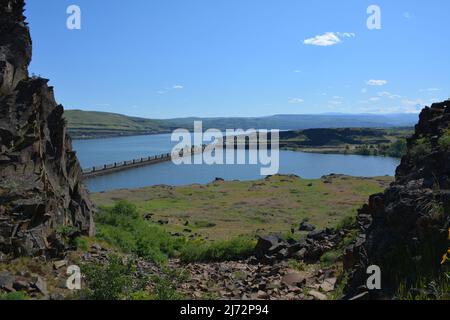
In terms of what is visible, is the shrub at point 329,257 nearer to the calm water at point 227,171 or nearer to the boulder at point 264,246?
the boulder at point 264,246

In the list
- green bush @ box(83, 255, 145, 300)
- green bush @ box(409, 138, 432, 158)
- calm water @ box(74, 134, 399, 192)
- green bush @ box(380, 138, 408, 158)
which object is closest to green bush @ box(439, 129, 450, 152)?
green bush @ box(409, 138, 432, 158)

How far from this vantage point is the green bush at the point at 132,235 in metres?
21.4

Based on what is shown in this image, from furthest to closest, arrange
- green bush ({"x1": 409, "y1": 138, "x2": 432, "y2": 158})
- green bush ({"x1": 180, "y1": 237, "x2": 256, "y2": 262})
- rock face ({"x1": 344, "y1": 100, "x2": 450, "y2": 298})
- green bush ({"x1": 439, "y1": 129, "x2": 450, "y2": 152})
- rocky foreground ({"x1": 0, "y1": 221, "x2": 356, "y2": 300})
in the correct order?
green bush ({"x1": 180, "y1": 237, "x2": 256, "y2": 262})
green bush ({"x1": 409, "y1": 138, "x2": 432, "y2": 158})
green bush ({"x1": 439, "y1": 129, "x2": 450, "y2": 152})
rocky foreground ({"x1": 0, "y1": 221, "x2": 356, "y2": 300})
rock face ({"x1": 344, "y1": 100, "x2": 450, "y2": 298})

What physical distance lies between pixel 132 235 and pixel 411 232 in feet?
54.1

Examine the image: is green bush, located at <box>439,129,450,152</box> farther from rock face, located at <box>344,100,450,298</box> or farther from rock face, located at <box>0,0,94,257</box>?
rock face, located at <box>0,0,94,257</box>

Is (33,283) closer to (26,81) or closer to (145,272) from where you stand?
(145,272)

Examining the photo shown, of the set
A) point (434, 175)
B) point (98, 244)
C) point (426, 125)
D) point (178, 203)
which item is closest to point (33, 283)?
point (98, 244)

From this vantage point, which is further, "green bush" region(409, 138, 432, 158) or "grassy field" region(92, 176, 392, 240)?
"grassy field" region(92, 176, 392, 240)

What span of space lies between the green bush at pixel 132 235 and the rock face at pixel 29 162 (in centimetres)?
160

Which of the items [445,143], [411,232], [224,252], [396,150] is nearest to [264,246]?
[224,252]

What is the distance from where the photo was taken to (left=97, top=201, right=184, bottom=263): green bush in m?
21.4

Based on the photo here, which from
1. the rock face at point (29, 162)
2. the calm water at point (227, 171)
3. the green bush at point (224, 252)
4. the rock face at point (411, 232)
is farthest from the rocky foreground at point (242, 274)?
the calm water at point (227, 171)

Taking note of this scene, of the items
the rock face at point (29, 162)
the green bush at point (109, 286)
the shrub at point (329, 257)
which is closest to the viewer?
the green bush at point (109, 286)

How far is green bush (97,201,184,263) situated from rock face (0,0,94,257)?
1.60 m
